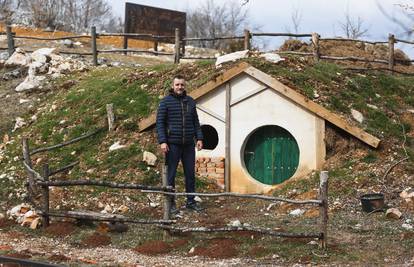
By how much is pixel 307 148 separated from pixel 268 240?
328 cm

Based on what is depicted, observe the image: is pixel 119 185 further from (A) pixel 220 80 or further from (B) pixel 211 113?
(A) pixel 220 80

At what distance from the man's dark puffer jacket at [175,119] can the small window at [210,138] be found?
10.1 feet

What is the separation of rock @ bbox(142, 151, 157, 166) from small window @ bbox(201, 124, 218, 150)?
4.42ft

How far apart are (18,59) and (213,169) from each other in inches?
348

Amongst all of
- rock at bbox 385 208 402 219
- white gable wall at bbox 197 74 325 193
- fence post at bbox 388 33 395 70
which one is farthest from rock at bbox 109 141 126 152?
fence post at bbox 388 33 395 70

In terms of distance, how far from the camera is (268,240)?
7457 mm

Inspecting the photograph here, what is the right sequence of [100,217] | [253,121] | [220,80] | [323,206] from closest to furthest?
[323,206]
[100,217]
[253,121]
[220,80]

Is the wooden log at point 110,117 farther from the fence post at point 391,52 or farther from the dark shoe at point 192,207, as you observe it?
the fence post at point 391,52

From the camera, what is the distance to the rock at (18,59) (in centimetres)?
1738

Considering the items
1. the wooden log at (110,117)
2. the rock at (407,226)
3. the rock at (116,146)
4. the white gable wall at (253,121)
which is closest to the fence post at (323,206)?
the rock at (407,226)

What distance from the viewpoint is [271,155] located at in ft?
35.7

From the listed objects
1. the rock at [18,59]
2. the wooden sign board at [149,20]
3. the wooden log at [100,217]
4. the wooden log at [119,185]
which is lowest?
the wooden log at [100,217]

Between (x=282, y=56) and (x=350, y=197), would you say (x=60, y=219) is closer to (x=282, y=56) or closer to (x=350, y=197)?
(x=350, y=197)

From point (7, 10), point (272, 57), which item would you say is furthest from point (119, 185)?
point (7, 10)
